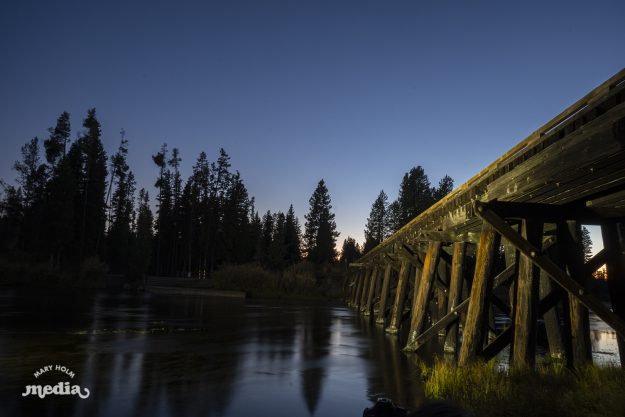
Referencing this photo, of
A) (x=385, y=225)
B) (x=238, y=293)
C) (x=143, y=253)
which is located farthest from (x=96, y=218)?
(x=385, y=225)

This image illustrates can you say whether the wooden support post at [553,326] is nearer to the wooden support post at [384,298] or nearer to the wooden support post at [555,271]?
the wooden support post at [555,271]

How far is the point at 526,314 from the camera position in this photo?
258 inches

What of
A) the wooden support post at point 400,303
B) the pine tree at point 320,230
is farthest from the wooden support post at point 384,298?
the pine tree at point 320,230

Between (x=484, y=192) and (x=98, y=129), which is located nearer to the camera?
(x=484, y=192)

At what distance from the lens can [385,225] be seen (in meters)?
83.9

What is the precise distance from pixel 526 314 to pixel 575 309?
167cm

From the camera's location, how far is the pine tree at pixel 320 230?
74375 mm

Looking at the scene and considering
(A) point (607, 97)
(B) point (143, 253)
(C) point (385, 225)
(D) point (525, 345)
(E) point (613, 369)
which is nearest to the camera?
(A) point (607, 97)

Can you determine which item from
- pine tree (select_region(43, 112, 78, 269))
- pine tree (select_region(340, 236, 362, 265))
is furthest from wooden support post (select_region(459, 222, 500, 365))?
pine tree (select_region(340, 236, 362, 265))

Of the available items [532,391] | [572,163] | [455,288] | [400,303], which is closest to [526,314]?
[532,391]

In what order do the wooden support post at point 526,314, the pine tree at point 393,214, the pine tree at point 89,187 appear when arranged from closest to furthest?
the wooden support post at point 526,314 < the pine tree at point 89,187 < the pine tree at point 393,214

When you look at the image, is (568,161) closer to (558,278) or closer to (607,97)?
(607,97)

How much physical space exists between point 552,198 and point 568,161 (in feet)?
5.49

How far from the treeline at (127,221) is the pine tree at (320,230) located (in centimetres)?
18
